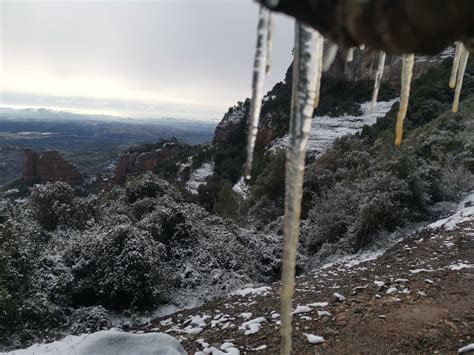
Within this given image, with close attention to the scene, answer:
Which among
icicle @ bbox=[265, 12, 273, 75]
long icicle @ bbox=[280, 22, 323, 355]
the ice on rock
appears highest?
icicle @ bbox=[265, 12, 273, 75]

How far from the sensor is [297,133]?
140 centimetres

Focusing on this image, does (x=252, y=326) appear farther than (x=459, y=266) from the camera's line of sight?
No

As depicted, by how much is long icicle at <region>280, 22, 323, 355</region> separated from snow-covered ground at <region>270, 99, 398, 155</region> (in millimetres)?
22689

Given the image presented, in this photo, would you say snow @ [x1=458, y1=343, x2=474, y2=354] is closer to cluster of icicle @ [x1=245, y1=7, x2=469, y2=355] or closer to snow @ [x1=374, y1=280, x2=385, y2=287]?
snow @ [x1=374, y1=280, x2=385, y2=287]

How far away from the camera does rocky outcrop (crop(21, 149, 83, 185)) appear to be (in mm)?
55312

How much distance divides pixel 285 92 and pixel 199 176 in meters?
10.9

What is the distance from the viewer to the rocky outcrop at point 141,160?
50.3 metres

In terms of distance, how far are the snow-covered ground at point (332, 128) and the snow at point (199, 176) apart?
740 cm

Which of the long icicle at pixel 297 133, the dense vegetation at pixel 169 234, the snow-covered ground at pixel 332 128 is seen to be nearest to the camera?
the long icicle at pixel 297 133

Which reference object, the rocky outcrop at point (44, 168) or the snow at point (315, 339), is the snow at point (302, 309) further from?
the rocky outcrop at point (44, 168)

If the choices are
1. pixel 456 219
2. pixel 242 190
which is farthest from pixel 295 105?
pixel 242 190

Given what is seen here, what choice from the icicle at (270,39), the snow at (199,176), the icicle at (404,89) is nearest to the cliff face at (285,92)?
the snow at (199,176)

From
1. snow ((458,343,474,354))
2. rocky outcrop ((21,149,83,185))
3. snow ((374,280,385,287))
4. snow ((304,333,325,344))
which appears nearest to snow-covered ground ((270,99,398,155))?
snow ((374,280,385,287))

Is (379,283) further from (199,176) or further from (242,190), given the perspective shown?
(199,176)
